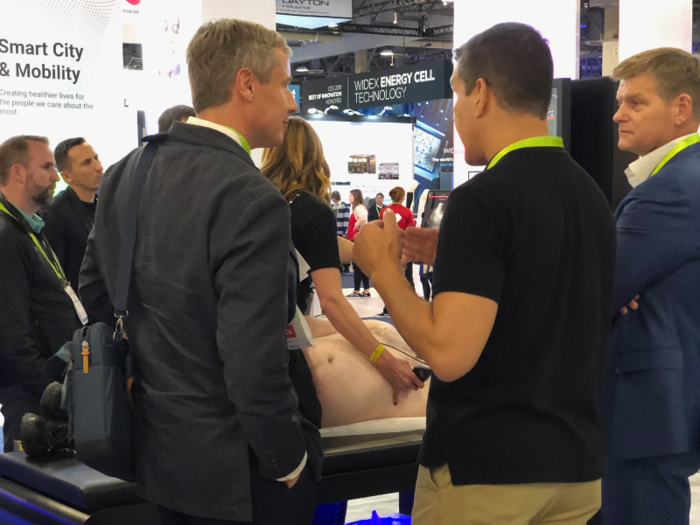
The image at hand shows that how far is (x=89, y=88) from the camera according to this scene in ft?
16.0

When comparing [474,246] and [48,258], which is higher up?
[474,246]

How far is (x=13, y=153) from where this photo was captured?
3527mm

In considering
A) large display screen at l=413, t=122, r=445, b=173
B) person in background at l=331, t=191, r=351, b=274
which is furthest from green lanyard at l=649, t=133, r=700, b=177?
large display screen at l=413, t=122, r=445, b=173

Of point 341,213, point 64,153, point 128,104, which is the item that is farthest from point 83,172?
point 341,213

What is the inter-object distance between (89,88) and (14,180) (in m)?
1.65

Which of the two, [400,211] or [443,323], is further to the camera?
[400,211]

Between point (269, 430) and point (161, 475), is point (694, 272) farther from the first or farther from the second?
point (161, 475)

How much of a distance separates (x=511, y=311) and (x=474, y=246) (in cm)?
15

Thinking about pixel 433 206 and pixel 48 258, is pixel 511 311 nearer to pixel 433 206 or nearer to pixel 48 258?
pixel 48 258

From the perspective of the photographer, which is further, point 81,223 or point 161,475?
point 81,223

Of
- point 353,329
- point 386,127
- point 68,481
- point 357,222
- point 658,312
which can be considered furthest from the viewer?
point 386,127

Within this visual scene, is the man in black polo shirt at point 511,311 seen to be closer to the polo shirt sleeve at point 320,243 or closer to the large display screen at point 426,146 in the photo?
the polo shirt sleeve at point 320,243

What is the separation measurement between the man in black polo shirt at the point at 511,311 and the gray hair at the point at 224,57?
0.39m

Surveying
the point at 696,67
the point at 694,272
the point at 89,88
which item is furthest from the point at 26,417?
the point at 89,88
